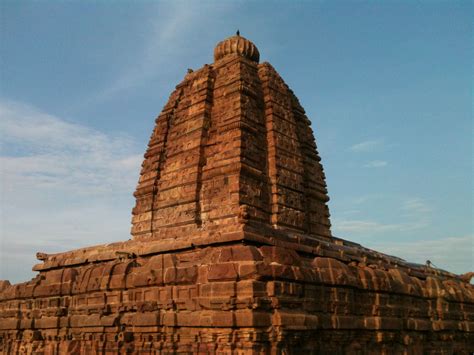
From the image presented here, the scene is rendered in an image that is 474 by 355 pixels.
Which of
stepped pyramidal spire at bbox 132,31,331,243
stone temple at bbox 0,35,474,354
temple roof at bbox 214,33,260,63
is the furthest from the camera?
temple roof at bbox 214,33,260,63

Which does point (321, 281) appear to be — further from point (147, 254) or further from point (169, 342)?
point (147, 254)

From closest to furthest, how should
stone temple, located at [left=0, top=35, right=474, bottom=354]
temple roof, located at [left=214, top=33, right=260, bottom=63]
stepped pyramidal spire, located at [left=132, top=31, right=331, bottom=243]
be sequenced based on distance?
stone temple, located at [left=0, top=35, right=474, bottom=354] → stepped pyramidal spire, located at [left=132, top=31, right=331, bottom=243] → temple roof, located at [left=214, top=33, right=260, bottom=63]

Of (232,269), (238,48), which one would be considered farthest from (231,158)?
(238,48)

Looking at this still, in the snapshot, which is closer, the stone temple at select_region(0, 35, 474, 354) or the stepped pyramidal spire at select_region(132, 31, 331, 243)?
the stone temple at select_region(0, 35, 474, 354)

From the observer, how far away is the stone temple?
9315 millimetres

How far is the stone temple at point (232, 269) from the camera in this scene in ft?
30.6

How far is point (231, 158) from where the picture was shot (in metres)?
12.8

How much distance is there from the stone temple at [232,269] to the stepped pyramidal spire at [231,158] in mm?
45

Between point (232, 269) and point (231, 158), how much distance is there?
4.34 metres

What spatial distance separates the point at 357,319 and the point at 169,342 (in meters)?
4.45

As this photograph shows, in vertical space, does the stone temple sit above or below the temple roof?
below

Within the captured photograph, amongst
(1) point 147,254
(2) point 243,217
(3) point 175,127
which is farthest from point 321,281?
(3) point 175,127

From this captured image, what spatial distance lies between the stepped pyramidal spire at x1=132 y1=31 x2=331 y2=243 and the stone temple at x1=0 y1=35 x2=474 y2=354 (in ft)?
0.15

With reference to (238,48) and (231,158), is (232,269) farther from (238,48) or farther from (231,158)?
(238,48)
